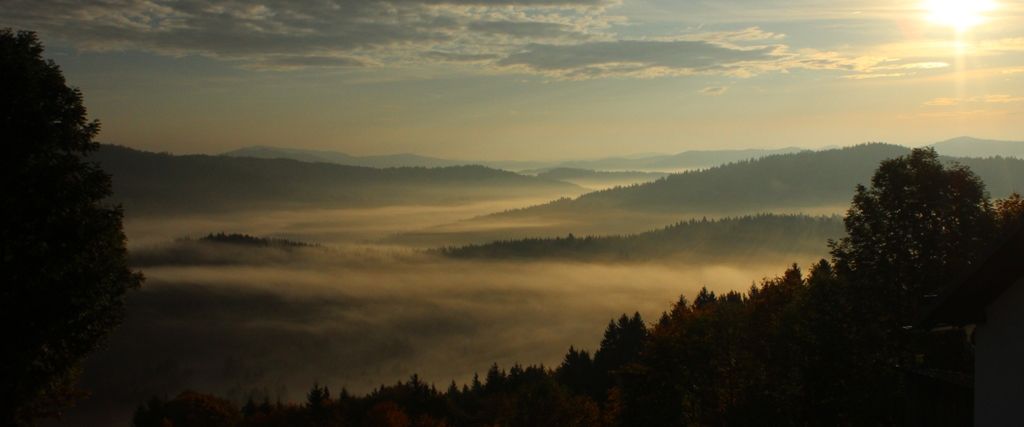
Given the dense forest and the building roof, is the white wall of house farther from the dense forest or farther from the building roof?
the dense forest

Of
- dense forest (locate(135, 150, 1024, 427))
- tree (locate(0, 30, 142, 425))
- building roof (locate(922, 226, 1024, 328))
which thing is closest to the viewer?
building roof (locate(922, 226, 1024, 328))

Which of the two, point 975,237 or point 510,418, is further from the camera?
point 510,418

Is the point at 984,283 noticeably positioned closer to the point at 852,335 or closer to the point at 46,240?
the point at 46,240

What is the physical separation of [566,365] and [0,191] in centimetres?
11040

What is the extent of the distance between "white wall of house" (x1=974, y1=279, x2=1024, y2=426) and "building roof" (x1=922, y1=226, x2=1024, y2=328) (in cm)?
9

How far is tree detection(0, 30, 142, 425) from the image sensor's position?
17.7 metres

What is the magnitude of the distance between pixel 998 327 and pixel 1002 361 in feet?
1.07

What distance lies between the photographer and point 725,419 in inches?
2002

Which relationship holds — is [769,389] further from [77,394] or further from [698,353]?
[77,394]

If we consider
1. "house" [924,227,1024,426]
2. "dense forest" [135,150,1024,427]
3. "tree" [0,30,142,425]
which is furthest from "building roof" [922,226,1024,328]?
"tree" [0,30,142,425]

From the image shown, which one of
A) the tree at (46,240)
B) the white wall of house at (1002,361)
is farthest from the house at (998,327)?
the tree at (46,240)

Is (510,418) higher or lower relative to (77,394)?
lower

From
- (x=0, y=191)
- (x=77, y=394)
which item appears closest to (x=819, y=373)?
(x=77, y=394)

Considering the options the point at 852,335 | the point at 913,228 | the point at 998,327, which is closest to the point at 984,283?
the point at 998,327
